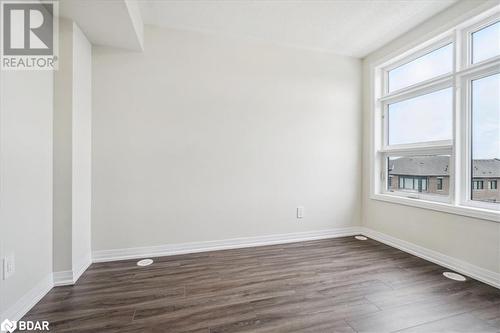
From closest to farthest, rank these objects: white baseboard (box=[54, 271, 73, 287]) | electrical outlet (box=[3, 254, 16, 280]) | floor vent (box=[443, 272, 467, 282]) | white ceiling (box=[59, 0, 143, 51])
→ electrical outlet (box=[3, 254, 16, 280]) < white ceiling (box=[59, 0, 143, 51]) < white baseboard (box=[54, 271, 73, 287]) < floor vent (box=[443, 272, 467, 282])

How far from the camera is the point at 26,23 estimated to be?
1595 millimetres

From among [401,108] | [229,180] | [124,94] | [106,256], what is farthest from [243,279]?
[401,108]

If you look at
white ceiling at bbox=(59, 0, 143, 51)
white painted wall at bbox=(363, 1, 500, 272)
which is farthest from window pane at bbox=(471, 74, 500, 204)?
white ceiling at bbox=(59, 0, 143, 51)

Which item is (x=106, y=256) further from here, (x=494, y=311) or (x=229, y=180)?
(x=494, y=311)

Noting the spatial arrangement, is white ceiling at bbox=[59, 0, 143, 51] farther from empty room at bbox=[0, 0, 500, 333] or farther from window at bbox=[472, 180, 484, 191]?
window at bbox=[472, 180, 484, 191]

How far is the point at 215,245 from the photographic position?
263 cm

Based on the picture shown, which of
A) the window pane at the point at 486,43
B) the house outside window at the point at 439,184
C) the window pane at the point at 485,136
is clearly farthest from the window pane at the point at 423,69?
the house outside window at the point at 439,184

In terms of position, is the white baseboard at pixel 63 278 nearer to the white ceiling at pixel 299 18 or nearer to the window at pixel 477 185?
the white ceiling at pixel 299 18

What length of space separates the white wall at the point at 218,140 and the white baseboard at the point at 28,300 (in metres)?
0.56


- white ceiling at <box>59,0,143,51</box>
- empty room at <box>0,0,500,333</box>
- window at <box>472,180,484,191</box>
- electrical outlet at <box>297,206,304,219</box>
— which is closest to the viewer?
empty room at <box>0,0,500,333</box>

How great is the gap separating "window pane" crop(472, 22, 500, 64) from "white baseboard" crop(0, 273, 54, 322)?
4.17m

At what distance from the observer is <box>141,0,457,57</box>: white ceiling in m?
2.14

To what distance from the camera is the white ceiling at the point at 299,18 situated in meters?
2.14

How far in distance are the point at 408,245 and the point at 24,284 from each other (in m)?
3.58
